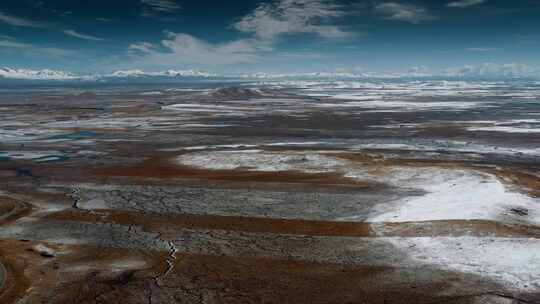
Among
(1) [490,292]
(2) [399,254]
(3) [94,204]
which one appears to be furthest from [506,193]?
(3) [94,204]

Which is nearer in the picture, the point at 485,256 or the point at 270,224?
the point at 485,256

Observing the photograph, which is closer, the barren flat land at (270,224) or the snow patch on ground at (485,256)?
the barren flat land at (270,224)

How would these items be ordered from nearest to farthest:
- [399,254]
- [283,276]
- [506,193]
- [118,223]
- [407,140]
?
[283,276]
[399,254]
[118,223]
[506,193]
[407,140]

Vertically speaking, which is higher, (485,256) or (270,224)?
(485,256)

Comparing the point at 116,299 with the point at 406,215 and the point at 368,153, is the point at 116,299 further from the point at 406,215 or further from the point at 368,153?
the point at 368,153

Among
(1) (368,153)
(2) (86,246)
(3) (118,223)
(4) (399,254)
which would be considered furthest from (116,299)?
(1) (368,153)

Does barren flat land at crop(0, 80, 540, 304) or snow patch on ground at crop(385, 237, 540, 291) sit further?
snow patch on ground at crop(385, 237, 540, 291)

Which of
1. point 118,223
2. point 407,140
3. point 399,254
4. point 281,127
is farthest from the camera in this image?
point 281,127

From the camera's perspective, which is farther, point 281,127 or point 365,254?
point 281,127
